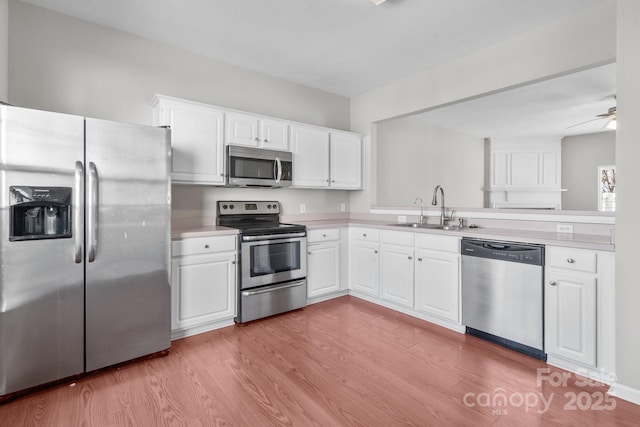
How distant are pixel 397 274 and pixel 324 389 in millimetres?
1677

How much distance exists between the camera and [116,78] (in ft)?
9.16

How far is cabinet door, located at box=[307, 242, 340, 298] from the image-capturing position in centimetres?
356

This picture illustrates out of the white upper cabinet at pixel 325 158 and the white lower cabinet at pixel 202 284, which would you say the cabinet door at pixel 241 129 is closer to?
the white upper cabinet at pixel 325 158

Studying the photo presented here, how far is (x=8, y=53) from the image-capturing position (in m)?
2.36

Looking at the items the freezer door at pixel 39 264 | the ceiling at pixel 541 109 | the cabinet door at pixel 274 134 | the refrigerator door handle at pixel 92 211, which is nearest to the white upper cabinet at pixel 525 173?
the ceiling at pixel 541 109

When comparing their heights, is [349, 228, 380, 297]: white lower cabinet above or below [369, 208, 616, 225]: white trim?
below

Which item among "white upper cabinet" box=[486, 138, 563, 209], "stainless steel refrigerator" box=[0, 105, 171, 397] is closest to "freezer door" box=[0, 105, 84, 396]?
"stainless steel refrigerator" box=[0, 105, 171, 397]

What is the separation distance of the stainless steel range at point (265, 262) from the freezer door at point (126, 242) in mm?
722

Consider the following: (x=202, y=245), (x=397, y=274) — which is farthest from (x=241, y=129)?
(x=397, y=274)

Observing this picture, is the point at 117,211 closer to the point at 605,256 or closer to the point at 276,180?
the point at 276,180

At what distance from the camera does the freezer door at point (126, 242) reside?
2092mm

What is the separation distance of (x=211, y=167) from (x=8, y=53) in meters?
1.67

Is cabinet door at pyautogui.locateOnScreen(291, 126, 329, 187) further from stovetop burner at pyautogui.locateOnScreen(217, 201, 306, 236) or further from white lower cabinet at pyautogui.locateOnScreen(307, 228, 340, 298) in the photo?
white lower cabinet at pyautogui.locateOnScreen(307, 228, 340, 298)

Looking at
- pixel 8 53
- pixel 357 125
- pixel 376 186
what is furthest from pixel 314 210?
pixel 8 53
